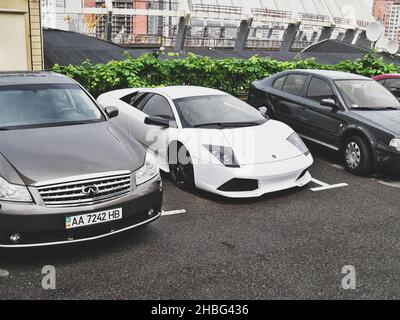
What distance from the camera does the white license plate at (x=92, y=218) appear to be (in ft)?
13.0

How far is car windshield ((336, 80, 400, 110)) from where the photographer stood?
788 centimetres

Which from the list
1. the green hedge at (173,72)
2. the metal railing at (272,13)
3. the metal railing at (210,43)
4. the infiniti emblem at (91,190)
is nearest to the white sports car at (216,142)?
the infiniti emblem at (91,190)

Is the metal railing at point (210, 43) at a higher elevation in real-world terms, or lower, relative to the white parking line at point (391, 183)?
lower

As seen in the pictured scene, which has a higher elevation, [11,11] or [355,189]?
[11,11]

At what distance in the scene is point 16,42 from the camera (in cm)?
1309

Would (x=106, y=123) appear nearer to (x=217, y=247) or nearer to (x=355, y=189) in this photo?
(x=217, y=247)

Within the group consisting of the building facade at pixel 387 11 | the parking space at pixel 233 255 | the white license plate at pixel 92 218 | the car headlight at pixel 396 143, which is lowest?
the parking space at pixel 233 255

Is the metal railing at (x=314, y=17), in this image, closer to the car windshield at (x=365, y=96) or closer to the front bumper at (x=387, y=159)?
the car windshield at (x=365, y=96)

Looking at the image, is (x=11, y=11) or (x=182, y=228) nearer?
(x=182, y=228)

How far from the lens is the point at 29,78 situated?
588cm

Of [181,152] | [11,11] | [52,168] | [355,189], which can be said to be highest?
[11,11]

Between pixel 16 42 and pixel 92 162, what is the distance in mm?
10253

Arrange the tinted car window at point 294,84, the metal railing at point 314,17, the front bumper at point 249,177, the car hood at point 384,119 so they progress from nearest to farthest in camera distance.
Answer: the front bumper at point 249,177 → the car hood at point 384,119 → the tinted car window at point 294,84 → the metal railing at point 314,17
